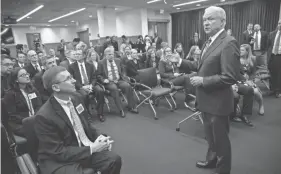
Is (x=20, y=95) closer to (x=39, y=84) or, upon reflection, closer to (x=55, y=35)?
(x=39, y=84)

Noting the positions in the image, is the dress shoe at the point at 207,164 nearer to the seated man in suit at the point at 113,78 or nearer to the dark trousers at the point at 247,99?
the dark trousers at the point at 247,99

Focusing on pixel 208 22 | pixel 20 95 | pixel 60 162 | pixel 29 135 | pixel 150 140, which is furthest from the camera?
pixel 150 140

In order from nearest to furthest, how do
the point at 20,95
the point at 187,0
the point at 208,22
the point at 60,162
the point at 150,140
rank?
1. the point at 60,162
2. the point at 208,22
3. the point at 20,95
4. the point at 150,140
5. the point at 187,0

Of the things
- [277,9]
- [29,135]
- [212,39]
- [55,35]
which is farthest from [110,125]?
[55,35]

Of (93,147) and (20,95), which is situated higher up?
(20,95)

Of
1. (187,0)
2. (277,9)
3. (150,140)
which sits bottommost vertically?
(150,140)

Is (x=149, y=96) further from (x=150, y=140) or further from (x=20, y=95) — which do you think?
(x=20, y=95)

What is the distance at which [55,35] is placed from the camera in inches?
774

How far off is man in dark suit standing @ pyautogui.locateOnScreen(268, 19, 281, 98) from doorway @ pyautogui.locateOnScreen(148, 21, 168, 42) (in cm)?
904

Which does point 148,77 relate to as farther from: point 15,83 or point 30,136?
point 30,136

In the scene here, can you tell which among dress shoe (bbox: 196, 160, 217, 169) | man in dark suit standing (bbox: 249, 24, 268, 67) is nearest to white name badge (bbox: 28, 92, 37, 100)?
dress shoe (bbox: 196, 160, 217, 169)

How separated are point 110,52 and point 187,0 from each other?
A: 7.03 m

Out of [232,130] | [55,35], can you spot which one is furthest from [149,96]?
[55,35]

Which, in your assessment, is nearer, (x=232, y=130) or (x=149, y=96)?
(x=232, y=130)
